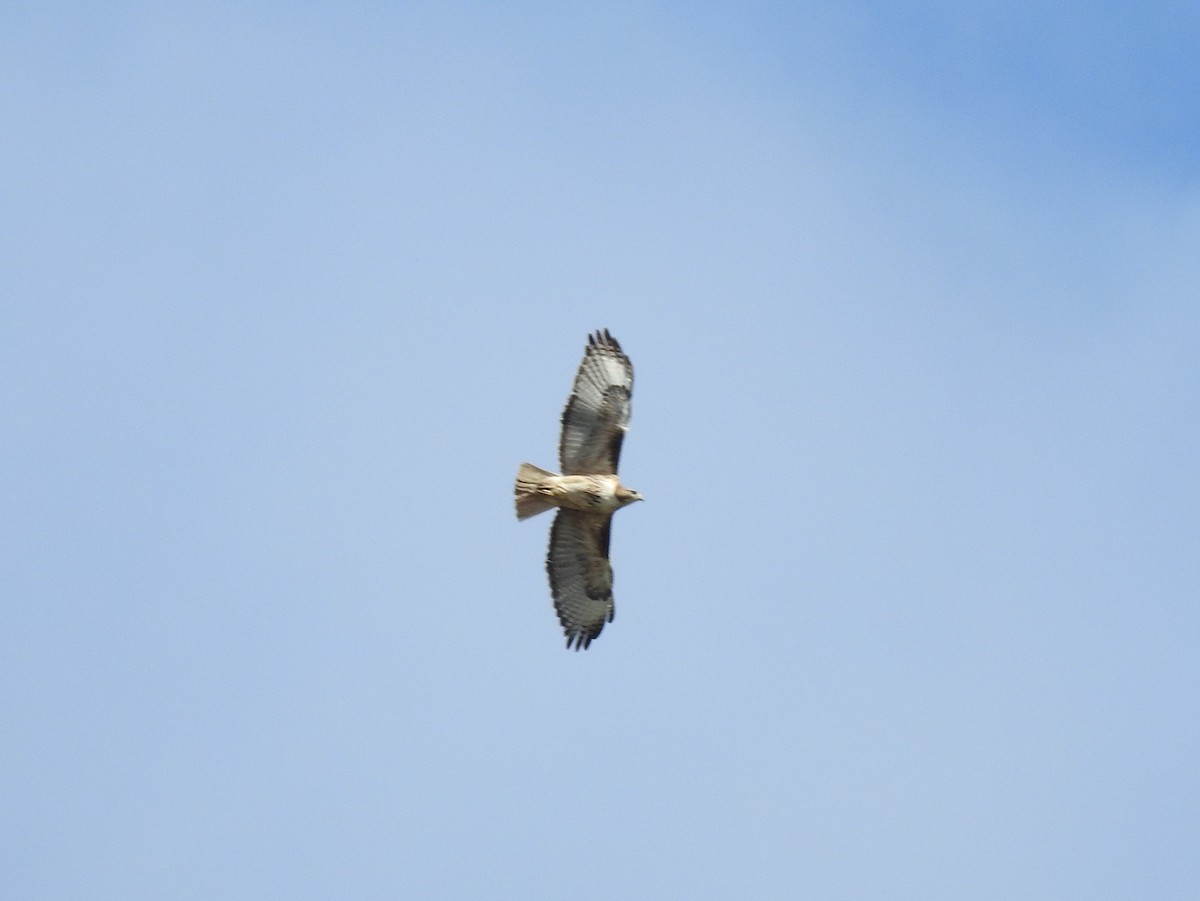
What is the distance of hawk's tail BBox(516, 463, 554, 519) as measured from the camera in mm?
23969

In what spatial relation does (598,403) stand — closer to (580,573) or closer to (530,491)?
(530,491)

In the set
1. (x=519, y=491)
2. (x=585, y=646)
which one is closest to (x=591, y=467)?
(x=519, y=491)

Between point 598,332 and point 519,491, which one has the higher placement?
point 598,332

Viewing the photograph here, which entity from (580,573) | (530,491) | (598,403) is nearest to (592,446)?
(598,403)

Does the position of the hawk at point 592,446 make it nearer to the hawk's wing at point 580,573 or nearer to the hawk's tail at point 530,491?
the hawk's tail at point 530,491

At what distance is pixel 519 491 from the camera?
24016 millimetres

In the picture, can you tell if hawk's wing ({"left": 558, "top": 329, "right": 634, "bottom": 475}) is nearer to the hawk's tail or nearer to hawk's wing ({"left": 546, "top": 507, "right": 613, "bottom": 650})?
the hawk's tail

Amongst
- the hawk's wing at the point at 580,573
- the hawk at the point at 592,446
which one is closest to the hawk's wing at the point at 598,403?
the hawk at the point at 592,446

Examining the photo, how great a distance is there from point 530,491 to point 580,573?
1862 mm

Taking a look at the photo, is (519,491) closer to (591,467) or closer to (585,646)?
(591,467)

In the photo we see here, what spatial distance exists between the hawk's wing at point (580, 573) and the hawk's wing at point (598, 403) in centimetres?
89

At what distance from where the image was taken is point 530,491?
23953mm

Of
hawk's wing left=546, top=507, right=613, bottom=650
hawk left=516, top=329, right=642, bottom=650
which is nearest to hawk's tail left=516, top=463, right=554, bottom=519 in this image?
hawk left=516, top=329, right=642, bottom=650

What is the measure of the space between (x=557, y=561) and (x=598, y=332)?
2931 mm
